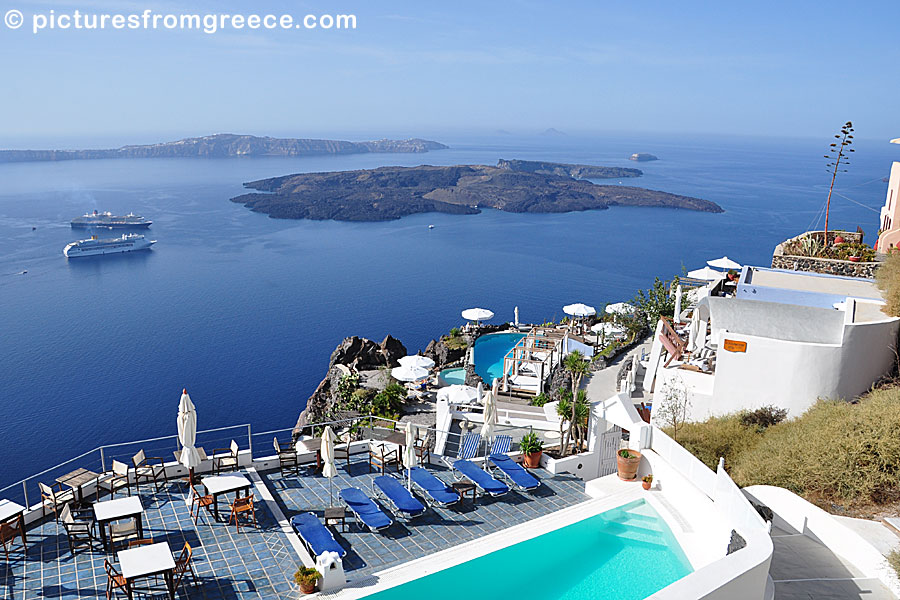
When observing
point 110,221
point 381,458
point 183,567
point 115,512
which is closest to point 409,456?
point 381,458

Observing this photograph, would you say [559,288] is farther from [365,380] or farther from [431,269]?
[365,380]

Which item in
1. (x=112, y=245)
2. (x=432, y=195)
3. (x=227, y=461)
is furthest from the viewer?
(x=432, y=195)

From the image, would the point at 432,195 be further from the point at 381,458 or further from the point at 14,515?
the point at 14,515

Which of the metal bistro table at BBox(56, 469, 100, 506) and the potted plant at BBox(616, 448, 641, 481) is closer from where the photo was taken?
the metal bistro table at BBox(56, 469, 100, 506)

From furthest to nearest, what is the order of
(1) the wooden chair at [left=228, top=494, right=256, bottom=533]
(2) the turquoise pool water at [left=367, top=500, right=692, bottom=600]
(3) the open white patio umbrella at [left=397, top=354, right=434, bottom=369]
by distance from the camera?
(3) the open white patio umbrella at [left=397, top=354, right=434, bottom=369] < (1) the wooden chair at [left=228, top=494, right=256, bottom=533] < (2) the turquoise pool water at [left=367, top=500, right=692, bottom=600]

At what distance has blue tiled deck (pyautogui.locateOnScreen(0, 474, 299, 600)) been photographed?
7285 mm

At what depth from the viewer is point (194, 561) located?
790cm

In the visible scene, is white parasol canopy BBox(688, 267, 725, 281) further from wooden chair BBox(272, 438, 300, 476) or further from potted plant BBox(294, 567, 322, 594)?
potted plant BBox(294, 567, 322, 594)

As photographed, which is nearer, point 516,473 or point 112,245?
point 516,473

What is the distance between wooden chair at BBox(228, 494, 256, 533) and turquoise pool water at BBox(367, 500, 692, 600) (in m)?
2.29

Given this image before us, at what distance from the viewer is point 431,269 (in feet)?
262

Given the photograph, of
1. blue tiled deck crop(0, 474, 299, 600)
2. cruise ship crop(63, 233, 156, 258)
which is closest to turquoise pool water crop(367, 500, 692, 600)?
blue tiled deck crop(0, 474, 299, 600)

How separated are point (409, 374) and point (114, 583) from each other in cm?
1623

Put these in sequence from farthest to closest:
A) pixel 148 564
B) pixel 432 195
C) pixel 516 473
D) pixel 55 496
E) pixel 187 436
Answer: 1. pixel 432 195
2. pixel 516 473
3. pixel 187 436
4. pixel 55 496
5. pixel 148 564
